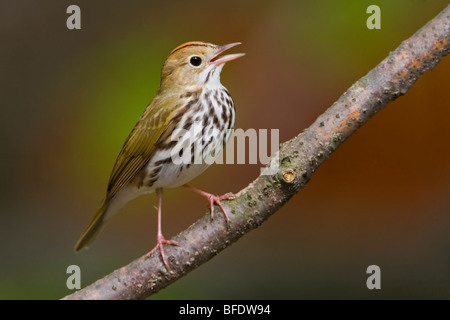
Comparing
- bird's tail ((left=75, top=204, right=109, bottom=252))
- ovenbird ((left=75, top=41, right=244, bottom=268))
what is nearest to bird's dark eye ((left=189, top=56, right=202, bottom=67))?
ovenbird ((left=75, top=41, right=244, bottom=268))

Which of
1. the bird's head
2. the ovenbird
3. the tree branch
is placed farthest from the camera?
the bird's head

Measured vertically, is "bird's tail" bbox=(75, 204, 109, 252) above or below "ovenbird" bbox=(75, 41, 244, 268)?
below

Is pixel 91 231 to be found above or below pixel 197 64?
below

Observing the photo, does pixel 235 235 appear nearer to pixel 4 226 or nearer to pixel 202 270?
pixel 202 270

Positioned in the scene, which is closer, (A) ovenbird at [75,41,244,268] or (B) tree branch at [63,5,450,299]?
(B) tree branch at [63,5,450,299]

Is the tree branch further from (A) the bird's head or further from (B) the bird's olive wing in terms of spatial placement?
(A) the bird's head

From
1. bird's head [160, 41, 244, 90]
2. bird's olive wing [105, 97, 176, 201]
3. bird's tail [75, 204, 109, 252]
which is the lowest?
bird's tail [75, 204, 109, 252]

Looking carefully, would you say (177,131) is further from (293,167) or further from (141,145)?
(293,167)

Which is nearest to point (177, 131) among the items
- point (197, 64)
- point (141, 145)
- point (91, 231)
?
point (141, 145)
